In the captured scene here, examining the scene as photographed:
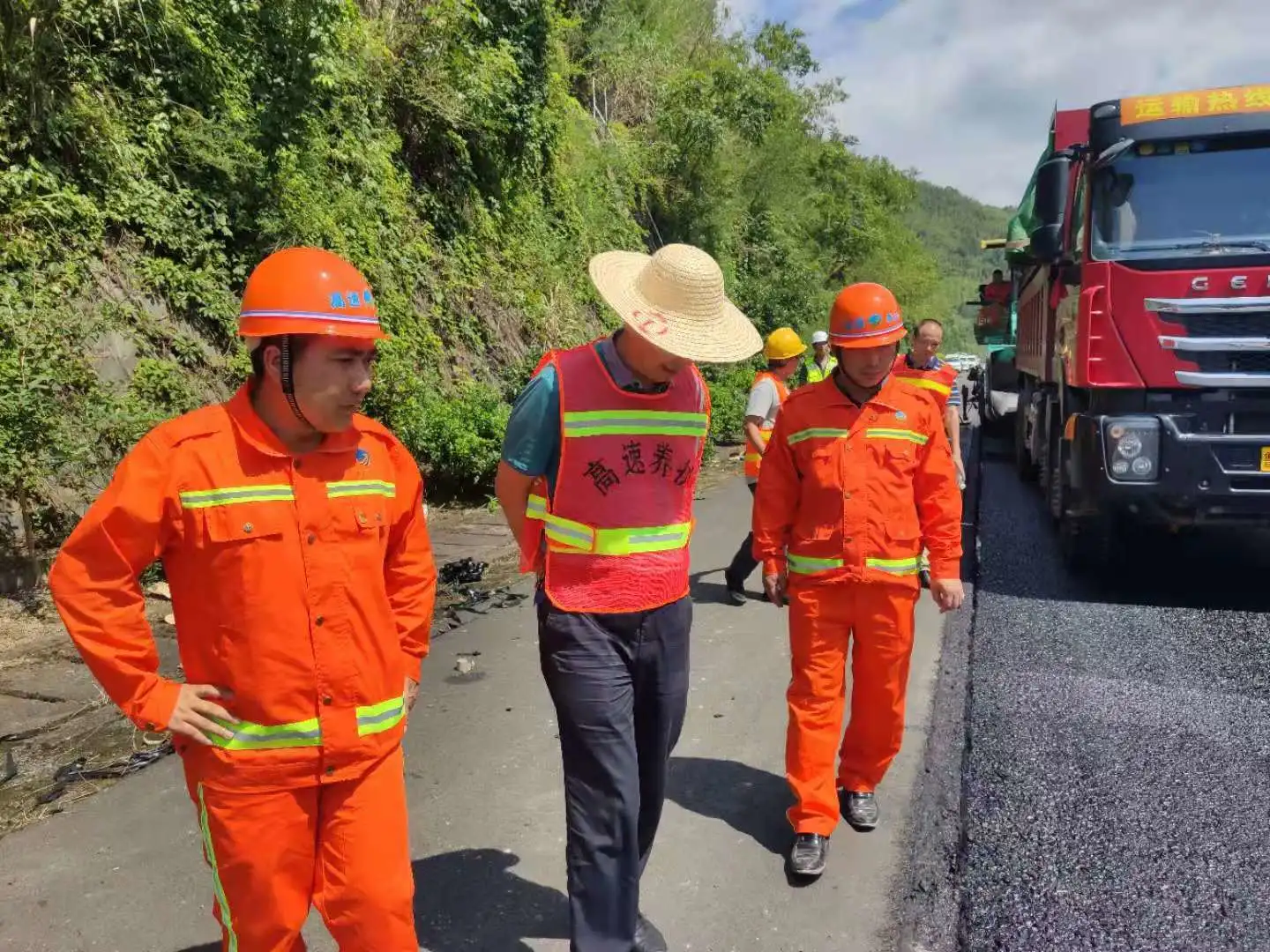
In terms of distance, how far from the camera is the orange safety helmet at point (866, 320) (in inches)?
136

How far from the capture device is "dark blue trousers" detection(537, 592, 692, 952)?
257 centimetres

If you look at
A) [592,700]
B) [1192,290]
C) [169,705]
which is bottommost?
[592,700]

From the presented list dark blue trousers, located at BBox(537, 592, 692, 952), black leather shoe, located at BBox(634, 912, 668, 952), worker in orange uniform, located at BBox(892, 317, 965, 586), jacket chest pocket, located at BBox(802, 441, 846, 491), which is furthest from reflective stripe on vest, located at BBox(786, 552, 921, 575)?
worker in orange uniform, located at BBox(892, 317, 965, 586)

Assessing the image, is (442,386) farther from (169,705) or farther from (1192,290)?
(169,705)

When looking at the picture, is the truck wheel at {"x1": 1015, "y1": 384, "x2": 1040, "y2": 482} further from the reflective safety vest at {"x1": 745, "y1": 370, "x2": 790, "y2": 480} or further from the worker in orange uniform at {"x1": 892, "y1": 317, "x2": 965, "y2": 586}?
the reflective safety vest at {"x1": 745, "y1": 370, "x2": 790, "y2": 480}

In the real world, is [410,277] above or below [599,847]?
above

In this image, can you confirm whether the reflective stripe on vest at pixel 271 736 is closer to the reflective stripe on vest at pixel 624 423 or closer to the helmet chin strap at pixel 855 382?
the reflective stripe on vest at pixel 624 423

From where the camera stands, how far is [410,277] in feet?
38.5

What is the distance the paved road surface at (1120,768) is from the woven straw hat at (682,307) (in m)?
1.97

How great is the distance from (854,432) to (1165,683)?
2.85 m

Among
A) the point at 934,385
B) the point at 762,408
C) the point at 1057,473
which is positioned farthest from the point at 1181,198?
the point at 762,408

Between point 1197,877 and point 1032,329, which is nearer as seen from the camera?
point 1197,877

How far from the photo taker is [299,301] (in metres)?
2.03

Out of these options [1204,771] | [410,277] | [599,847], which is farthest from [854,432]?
[410,277]
